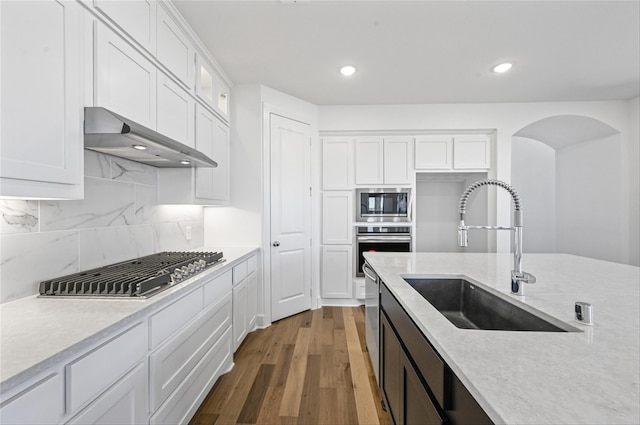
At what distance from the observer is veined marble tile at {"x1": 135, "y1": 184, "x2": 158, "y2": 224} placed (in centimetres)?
200

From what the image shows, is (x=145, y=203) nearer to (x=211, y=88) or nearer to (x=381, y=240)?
(x=211, y=88)

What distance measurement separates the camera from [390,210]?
3.70 metres

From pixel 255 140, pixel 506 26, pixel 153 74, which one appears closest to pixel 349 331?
pixel 255 140

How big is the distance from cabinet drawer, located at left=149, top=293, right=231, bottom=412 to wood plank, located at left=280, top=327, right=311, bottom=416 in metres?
0.64

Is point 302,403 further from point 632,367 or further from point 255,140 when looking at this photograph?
point 255,140

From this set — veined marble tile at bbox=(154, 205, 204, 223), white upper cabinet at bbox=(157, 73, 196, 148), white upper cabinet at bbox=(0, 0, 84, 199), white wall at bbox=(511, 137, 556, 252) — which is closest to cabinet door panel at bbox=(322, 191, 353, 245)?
veined marble tile at bbox=(154, 205, 204, 223)

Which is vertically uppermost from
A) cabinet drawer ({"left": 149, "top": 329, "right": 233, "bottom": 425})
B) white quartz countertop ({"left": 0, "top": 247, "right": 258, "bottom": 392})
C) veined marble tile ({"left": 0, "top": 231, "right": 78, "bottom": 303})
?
veined marble tile ({"left": 0, "top": 231, "right": 78, "bottom": 303})

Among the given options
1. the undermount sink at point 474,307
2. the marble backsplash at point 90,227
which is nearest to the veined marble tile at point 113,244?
the marble backsplash at point 90,227

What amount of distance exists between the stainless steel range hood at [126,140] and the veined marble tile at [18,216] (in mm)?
375

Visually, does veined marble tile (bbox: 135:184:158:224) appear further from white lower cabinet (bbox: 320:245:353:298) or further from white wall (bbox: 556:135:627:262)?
white wall (bbox: 556:135:627:262)

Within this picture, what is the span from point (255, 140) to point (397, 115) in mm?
1977

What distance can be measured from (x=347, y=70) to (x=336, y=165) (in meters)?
1.23

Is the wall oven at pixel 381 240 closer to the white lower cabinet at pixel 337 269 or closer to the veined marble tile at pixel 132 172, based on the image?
the white lower cabinet at pixel 337 269

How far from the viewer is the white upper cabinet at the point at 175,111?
180 centimetres
